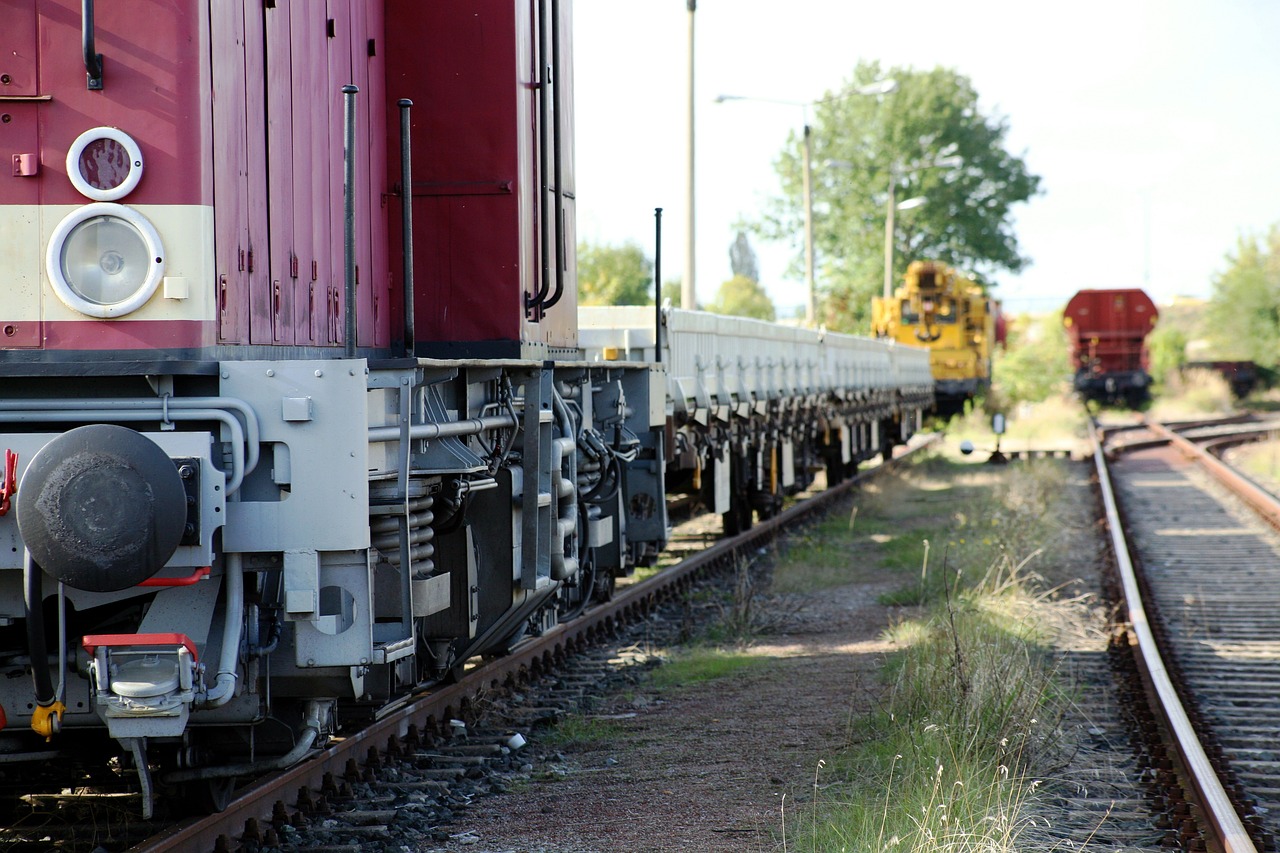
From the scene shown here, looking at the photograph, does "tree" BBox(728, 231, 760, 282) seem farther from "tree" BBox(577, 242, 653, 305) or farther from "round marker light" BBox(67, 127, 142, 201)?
"round marker light" BBox(67, 127, 142, 201)

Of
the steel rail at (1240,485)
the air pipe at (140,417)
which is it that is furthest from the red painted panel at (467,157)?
the steel rail at (1240,485)

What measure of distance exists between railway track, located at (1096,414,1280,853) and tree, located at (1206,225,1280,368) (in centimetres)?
3590

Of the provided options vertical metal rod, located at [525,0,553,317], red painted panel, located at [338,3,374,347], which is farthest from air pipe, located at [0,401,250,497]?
vertical metal rod, located at [525,0,553,317]

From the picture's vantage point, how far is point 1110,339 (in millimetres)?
40219

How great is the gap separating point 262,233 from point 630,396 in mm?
4680

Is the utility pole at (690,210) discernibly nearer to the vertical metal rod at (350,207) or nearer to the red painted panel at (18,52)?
the vertical metal rod at (350,207)

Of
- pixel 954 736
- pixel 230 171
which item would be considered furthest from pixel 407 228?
pixel 954 736

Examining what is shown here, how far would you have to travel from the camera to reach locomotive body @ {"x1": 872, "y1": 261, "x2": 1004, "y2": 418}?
107ft

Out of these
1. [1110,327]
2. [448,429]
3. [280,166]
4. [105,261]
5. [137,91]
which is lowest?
[448,429]

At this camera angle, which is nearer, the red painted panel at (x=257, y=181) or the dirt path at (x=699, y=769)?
the red painted panel at (x=257, y=181)

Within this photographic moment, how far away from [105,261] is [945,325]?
30.2 meters

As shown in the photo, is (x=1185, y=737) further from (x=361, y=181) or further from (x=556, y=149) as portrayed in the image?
(x=361, y=181)

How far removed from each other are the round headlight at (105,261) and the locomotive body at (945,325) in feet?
95.9

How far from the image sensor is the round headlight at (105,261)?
4.15 meters
